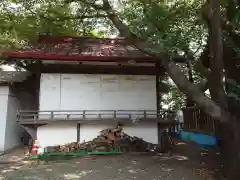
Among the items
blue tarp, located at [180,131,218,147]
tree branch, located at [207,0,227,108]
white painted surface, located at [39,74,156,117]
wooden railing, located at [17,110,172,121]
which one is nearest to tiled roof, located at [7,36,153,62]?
white painted surface, located at [39,74,156,117]

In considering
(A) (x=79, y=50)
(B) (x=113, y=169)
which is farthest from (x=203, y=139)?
(A) (x=79, y=50)

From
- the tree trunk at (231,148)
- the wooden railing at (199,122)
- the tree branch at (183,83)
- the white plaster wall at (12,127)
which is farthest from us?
the white plaster wall at (12,127)

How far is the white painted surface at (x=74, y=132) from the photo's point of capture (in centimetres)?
1059

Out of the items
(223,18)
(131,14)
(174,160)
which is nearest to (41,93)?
(131,14)

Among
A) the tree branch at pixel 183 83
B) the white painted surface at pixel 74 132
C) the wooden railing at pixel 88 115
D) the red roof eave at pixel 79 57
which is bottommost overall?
the white painted surface at pixel 74 132

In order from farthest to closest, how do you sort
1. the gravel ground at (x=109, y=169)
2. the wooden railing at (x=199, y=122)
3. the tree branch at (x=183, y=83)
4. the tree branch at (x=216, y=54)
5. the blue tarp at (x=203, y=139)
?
the wooden railing at (x=199, y=122) < the blue tarp at (x=203, y=139) < the gravel ground at (x=109, y=169) < the tree branch at (x=183, y=83) < the tree branch at (x=216, y=54)

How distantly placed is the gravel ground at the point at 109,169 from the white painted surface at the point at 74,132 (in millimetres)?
1631

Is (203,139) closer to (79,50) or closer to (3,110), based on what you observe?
(79,50)

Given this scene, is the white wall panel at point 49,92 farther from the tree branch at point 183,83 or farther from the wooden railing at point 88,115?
the tree branch at point 183,83

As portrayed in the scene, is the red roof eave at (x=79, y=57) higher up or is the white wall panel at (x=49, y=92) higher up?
the red roof eave at (x=79, y=57)

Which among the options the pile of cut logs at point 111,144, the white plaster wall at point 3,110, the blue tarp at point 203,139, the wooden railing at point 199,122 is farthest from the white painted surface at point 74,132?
the white plaster wall at point 3,110

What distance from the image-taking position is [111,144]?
10.3m

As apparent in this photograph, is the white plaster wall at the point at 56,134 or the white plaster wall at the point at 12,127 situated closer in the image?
the white plaster wall at the point at 56,134

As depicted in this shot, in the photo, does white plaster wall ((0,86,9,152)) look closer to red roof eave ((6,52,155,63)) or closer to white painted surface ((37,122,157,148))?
white painted surface ((37,122,157,148))
